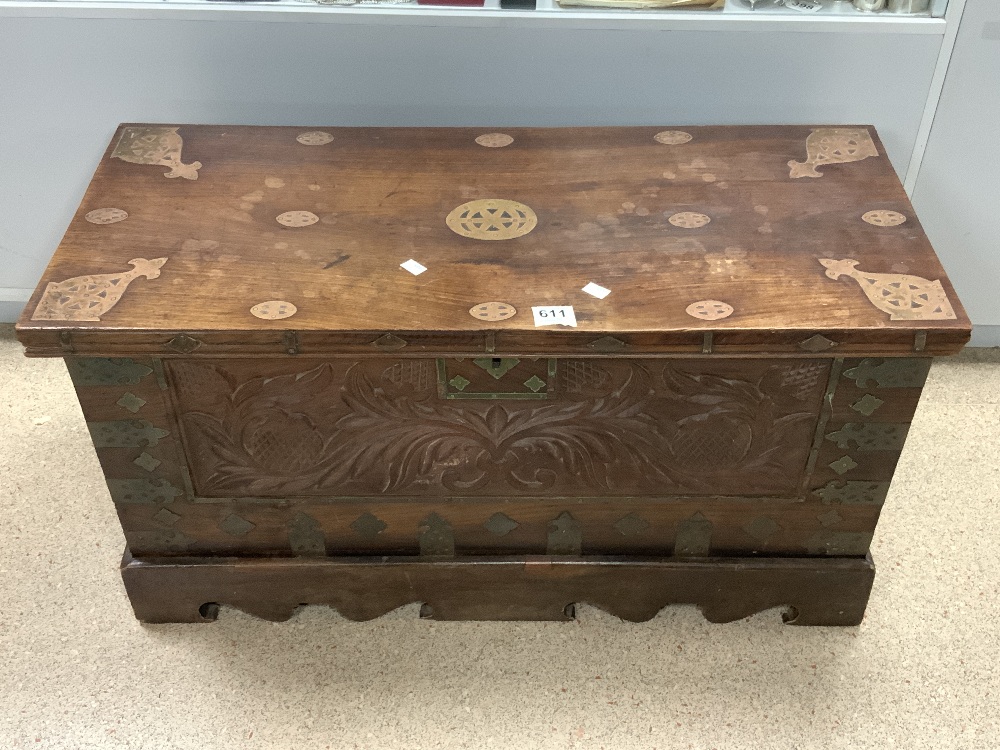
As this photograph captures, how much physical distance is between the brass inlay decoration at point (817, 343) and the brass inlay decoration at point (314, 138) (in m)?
0.94

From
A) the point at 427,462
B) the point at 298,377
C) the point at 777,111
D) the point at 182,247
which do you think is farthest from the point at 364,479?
the point at 777,111

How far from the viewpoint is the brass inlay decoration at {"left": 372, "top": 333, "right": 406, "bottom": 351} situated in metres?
1.51

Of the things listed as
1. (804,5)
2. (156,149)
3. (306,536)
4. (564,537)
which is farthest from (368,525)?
(804,5)

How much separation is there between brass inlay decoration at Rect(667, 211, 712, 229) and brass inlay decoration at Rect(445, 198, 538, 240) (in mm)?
231

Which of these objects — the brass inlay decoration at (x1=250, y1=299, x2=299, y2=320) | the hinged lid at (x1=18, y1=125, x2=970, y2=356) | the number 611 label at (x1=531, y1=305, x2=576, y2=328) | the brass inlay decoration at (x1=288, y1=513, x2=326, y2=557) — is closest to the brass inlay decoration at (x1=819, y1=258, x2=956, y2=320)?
the hinged lid at (x1=18, y1=125, x2=970, y2=356)

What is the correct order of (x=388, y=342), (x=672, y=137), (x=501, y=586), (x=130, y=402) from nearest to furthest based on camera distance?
1. (x=388, y=342)
2. (x=130, y=402)
3. (x=501, y=586)
4. (x=672, y=137)

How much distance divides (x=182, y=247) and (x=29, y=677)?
80cm

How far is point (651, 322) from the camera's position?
1.51 m

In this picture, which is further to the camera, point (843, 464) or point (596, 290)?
point (843, 464)

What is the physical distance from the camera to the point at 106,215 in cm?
172

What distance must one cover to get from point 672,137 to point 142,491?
1.13 meters

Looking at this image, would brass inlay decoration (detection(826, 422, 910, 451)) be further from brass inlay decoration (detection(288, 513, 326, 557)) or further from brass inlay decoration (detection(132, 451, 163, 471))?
brass inlay decoration (detection(132, 451, 163, 471))

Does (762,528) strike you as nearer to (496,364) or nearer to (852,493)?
(852,493)

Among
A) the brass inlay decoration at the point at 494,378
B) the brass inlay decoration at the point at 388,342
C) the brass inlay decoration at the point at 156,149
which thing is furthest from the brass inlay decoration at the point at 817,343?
the brass inlay decoration at the point at 156,149
